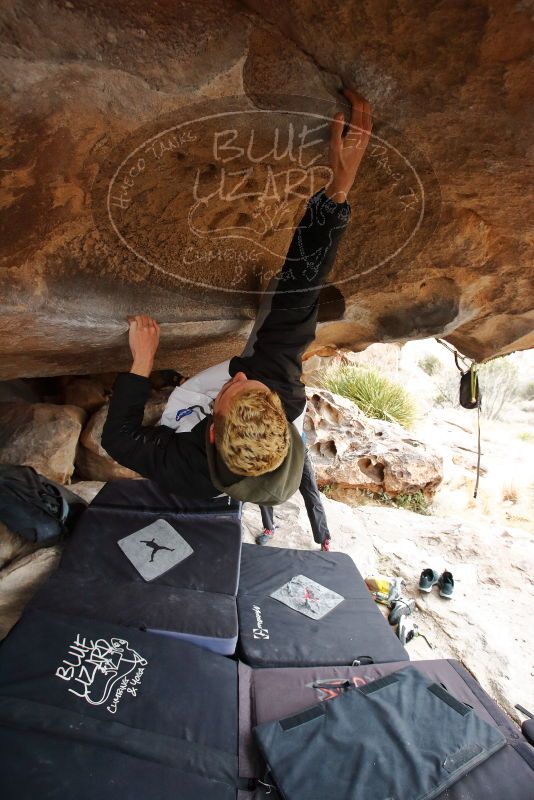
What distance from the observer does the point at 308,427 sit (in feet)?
17.5

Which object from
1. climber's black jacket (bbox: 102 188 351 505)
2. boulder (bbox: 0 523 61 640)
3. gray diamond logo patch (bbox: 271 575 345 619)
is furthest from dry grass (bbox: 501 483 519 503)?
boulder (bbox: 0 523 61 640)

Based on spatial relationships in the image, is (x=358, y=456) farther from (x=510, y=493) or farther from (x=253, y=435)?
(x=253, y=435)

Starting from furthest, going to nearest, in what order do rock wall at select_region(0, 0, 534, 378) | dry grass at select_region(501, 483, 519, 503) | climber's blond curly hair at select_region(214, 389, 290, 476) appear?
dry grass at select_region(501, 483, 519, 503)
climber's blond curly hair at select_region(214, 389, 290, 476)
rock wall at select_region(0, 0, 534, 378)

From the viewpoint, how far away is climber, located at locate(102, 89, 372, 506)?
1.67m

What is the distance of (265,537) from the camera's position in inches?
147

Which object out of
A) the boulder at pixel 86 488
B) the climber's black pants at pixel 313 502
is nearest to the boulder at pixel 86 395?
the boulder at pixel 86 488

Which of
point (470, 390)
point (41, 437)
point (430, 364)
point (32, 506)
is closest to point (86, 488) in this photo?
point (41, 437)

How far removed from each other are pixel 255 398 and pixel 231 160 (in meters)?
0.83

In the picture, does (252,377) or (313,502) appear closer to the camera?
(252,377)

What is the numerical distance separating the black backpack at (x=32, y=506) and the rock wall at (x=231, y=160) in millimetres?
598

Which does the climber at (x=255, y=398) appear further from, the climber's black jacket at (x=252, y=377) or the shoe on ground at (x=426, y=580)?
the shoe on ground at (x=426, y=580)

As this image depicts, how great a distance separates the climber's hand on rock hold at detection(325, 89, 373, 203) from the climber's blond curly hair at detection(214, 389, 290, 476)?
74 centimetres

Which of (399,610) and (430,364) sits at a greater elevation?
(430,364)

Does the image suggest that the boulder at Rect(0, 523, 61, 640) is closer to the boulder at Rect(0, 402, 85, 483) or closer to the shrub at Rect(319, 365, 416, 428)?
the boulder at Rect(0, 402, 85, 483)
